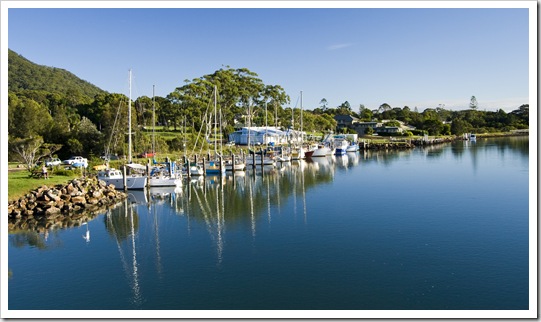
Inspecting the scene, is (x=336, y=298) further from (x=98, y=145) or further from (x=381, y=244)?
(x=98, y=145)

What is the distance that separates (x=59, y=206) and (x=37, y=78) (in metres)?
114

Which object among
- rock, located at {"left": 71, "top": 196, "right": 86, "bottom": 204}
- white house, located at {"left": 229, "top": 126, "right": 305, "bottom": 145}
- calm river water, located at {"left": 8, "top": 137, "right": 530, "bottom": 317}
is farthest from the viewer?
white house, located at {"left": 229, "top": 126, "right": 305, "bottom": 145}

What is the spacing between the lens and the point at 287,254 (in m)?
18.4

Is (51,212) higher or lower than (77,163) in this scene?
lower

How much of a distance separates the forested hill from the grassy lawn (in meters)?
83.4

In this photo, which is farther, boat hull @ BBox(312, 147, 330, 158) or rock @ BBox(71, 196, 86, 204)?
boat hull @ BBox(312, 147, 330, 158)

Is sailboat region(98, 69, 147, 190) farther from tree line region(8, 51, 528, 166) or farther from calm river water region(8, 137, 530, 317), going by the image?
tree line region(8, 51, 528, 166)

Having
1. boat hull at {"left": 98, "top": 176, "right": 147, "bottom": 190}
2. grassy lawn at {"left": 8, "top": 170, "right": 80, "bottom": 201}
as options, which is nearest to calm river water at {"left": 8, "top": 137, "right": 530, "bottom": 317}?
boat hull at {"left": 98, "top": 176, "right": 147, "bottom": 190}

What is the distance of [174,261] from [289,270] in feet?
15.7

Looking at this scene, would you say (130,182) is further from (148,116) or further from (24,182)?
(148,116)

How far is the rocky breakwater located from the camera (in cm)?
2416

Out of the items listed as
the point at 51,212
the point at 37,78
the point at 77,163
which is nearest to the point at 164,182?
the point at 77,163

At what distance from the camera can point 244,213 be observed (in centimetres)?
2716

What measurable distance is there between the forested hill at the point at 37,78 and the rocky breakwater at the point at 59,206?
290 ft
